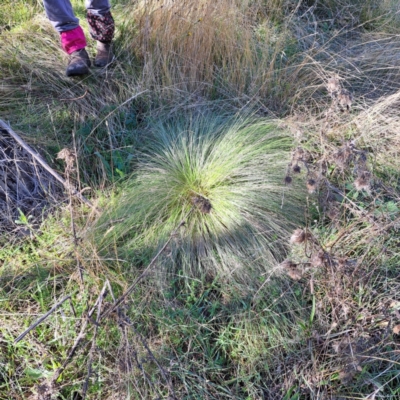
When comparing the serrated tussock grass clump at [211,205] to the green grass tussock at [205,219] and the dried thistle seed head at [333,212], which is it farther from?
the dried thistle seed head at [333,212]

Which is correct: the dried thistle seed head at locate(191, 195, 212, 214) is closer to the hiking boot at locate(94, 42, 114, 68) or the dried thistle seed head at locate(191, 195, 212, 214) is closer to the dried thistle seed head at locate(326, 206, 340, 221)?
the dried thistle seed head at locate(326, 206, 340, 221)

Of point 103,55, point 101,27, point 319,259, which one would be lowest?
point 319,259

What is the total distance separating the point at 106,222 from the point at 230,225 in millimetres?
576

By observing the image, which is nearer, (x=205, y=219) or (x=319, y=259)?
(x=319, y=259)

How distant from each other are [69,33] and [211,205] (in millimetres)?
1501

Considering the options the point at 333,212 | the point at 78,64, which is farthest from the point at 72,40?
the point at 333,212

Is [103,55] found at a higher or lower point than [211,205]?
higher

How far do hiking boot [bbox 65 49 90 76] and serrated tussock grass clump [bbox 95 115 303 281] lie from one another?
2.21 feet

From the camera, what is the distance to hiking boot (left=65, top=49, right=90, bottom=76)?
2.64 metres

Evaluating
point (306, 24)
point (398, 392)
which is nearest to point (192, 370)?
point (398, 392)

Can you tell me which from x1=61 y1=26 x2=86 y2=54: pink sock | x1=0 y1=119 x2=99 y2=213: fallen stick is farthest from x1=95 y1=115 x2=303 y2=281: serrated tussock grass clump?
x1=61 y1=26 x2=86 y2=54: pink sock

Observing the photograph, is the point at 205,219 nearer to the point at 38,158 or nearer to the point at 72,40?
the point at 38,158

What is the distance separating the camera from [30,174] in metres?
2.35

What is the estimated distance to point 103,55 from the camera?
2.80 metres
